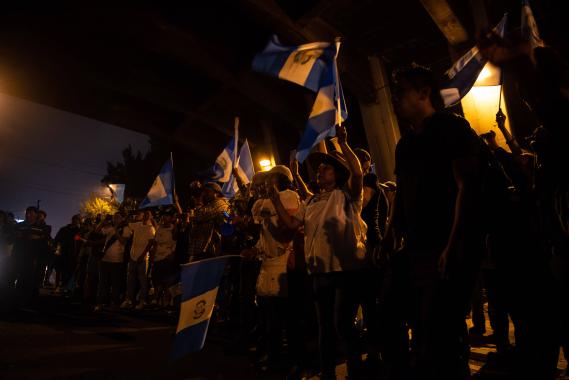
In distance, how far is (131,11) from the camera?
47.0 feet

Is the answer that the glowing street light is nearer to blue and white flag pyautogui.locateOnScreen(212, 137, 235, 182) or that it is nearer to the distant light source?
blue and white flag pyautogui.locateOnScreen(212, 137, 235, 182)

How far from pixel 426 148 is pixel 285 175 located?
2091mm

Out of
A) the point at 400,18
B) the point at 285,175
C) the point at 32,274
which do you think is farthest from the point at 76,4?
the point at 285,175

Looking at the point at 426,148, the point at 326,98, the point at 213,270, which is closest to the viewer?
the point at 426,148

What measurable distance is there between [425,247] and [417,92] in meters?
1.04

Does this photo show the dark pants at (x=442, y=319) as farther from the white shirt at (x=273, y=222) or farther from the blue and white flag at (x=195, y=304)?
the blue and white flag at (x=195, y=304)

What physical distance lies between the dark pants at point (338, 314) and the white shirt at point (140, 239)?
6.61 m

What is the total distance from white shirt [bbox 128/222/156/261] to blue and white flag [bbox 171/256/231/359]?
5.65m

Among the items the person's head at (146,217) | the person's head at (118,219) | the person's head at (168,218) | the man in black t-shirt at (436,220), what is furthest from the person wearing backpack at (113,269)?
the man in black t-shirt at (436,220)

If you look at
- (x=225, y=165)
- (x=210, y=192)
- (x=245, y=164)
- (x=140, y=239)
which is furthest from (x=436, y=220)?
(x=140, y=239)

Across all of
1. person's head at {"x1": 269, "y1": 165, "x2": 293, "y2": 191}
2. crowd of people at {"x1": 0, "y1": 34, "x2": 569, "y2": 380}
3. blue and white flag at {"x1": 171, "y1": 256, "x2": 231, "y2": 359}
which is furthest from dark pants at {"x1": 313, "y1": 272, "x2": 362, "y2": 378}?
person's head at {"x1": 269, "y1": 165, "x2": 293, "y2": 191}

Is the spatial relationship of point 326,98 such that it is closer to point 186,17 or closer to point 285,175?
point 285,175

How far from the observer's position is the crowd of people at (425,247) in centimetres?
193

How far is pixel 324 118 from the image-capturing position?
3.77 m
